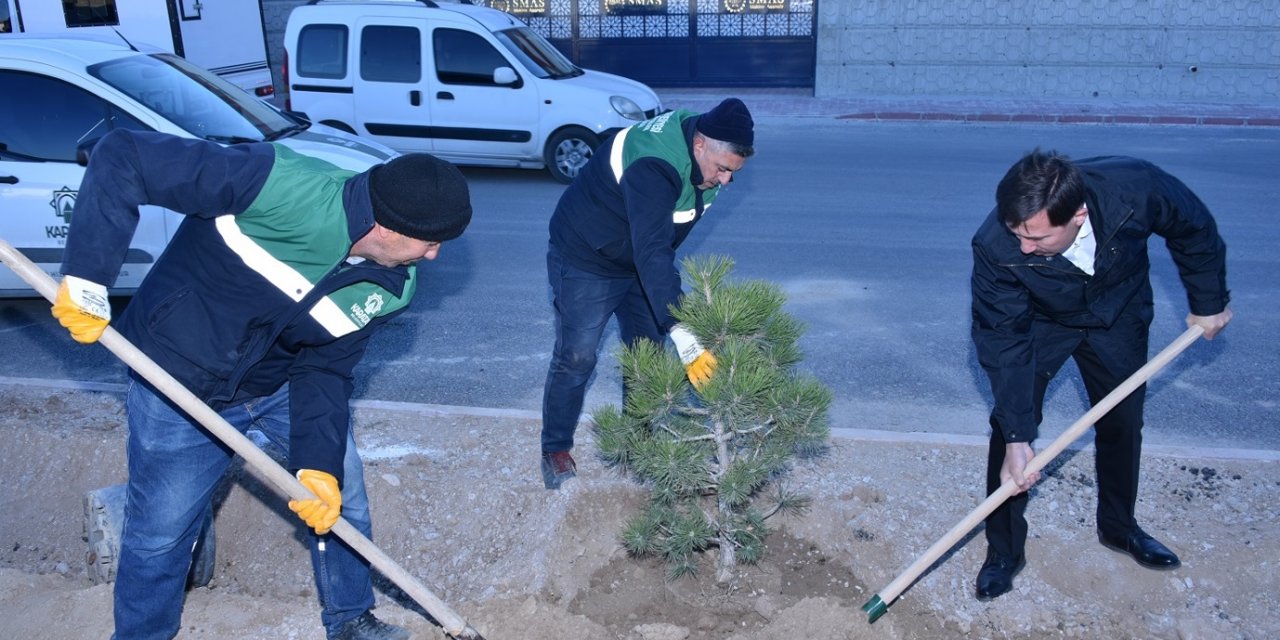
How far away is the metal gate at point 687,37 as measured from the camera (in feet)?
57.3

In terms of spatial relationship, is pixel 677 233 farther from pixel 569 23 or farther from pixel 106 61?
pixel 569 23

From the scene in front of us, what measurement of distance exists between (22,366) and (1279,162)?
11.4 meters

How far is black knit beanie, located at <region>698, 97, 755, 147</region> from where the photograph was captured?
3715mm

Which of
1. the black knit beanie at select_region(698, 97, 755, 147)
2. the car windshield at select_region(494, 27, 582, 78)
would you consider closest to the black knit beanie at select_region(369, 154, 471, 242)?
the black knit beanie at select_region(698, 97, 755, 147)

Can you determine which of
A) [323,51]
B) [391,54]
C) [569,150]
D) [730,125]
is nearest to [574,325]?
[730,125]

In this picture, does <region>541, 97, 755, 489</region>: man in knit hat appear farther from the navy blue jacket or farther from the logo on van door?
the logo on van door

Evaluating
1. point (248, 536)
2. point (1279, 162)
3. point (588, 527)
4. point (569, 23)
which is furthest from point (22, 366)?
point (569, 23)

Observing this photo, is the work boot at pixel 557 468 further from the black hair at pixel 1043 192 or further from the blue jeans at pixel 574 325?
the black hair at pixel 1043 192

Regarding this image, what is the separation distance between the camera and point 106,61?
267 inches

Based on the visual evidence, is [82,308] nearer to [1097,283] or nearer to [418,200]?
[418,200]

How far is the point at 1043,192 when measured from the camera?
308 cm

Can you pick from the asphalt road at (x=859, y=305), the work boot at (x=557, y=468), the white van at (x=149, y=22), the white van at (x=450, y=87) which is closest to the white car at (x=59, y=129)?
the asphalt road at (x=859, y=305)

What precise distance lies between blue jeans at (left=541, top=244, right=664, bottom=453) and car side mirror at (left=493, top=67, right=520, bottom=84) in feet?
20.2

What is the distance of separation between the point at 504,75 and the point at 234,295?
7.56 meters
